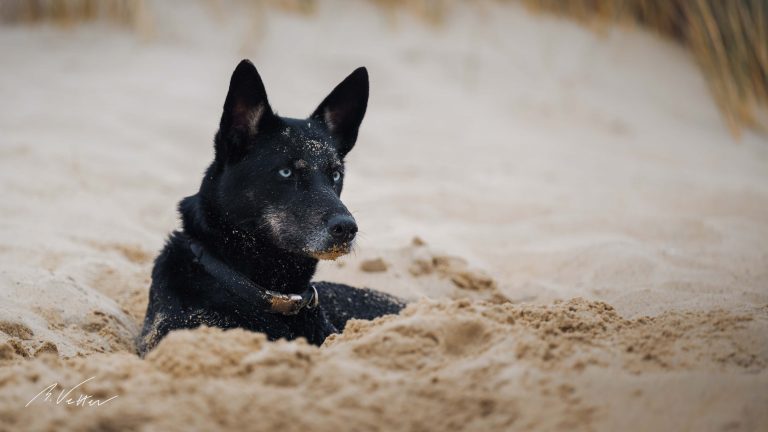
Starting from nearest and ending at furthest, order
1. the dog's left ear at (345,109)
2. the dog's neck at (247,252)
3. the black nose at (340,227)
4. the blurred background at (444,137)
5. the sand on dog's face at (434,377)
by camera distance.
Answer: the sand on dog's face at (434,377)
the black nose at (340,227)
the dog's neck at (247,252)
the dog's left ear at (345,109)
the blurred background at (444,137)

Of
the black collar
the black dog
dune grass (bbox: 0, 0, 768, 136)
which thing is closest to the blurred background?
dune grass (bbox: 0, 0, 768, 136)

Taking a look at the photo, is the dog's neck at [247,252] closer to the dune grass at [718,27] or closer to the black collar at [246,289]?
the black collar at [246,289]

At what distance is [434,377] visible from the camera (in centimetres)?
249

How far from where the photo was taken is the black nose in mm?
3721

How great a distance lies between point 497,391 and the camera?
2383mm

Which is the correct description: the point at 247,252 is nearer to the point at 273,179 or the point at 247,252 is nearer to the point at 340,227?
the point at 273,179

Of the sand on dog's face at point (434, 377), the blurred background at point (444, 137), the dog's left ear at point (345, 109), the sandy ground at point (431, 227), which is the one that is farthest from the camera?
the blurred background at point (444, 137)

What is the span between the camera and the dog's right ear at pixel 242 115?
3.85 metres

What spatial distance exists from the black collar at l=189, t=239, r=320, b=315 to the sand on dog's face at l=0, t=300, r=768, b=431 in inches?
34.5

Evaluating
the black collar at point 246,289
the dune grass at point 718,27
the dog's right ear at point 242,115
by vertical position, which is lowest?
the black collar at point 246,289

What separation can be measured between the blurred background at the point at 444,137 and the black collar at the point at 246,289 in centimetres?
89

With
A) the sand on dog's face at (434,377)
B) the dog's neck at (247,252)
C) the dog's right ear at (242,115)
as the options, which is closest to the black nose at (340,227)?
the dog's neck at (247,252)

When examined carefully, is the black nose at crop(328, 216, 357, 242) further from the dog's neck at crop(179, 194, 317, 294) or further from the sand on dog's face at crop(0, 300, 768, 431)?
the sand on dog's face at crop(0, 300, 768, 431)

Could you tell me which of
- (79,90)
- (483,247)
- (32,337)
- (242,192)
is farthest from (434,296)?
(79,90)
